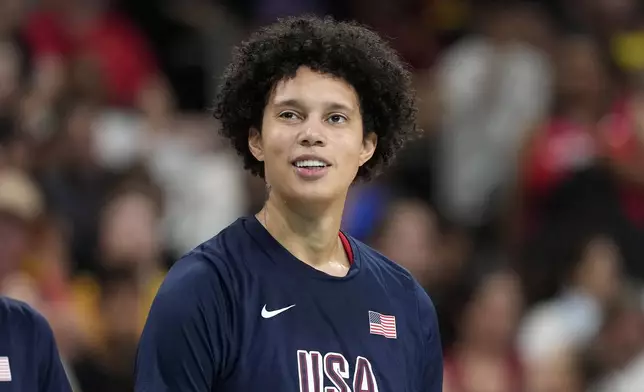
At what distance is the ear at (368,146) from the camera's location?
418cm

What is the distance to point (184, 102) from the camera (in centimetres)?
962

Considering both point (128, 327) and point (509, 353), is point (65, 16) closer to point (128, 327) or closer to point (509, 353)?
point (128, 327)

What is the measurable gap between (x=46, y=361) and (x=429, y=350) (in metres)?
1.07

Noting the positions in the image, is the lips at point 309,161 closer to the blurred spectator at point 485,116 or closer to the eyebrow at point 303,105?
the eyebrow at point 303,105

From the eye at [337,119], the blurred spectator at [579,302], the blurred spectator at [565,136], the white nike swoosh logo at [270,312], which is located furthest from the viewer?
the blurred spectator at [565,136]

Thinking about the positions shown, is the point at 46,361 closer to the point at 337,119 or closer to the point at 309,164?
the point at 309,164

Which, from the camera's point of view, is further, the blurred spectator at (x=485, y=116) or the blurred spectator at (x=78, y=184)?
the blurred spectator at (x=485, y=116)

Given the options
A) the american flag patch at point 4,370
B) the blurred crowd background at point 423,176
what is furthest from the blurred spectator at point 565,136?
the american flag patch at point 4,370

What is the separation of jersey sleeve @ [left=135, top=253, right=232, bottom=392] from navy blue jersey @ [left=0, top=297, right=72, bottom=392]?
53 cm

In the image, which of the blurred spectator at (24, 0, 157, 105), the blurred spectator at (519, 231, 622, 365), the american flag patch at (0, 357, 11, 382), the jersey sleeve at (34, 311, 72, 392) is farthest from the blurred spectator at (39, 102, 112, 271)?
the american flag patch at (0, 357, 11, 382)

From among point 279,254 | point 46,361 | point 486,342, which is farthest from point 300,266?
point 486,342

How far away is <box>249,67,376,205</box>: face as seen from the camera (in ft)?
12.8

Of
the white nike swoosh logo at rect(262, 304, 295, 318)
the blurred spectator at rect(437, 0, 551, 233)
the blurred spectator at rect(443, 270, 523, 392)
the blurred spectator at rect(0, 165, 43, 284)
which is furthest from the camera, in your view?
the blurred spectator at rect(437, 0, 551, 233)

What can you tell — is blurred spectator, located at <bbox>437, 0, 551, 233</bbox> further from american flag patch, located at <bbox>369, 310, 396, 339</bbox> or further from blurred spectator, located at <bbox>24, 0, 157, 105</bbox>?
american flag patch, located at <bbox>369, 310, 396, 339</bbox>
